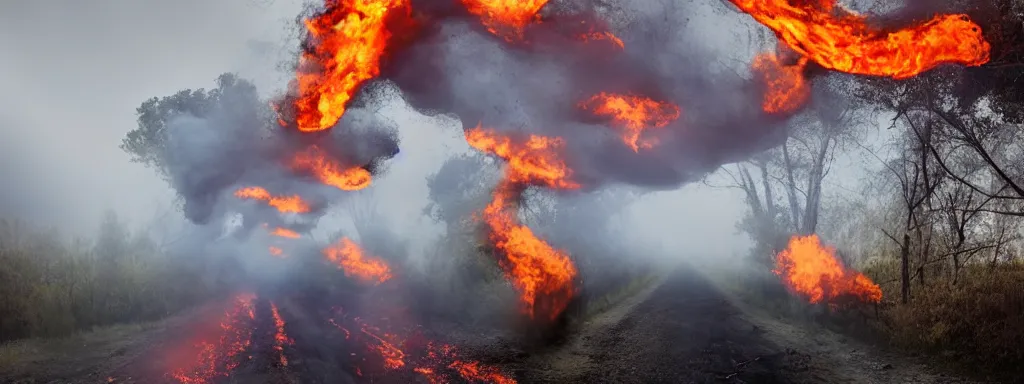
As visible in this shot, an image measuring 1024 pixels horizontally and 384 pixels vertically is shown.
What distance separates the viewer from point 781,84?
14477 millimetres

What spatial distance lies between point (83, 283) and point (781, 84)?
26.9 meters

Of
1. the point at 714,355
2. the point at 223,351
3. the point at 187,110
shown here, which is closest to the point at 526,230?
the point at 714,355

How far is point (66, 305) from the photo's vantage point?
703 inches

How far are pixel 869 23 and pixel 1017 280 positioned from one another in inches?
428

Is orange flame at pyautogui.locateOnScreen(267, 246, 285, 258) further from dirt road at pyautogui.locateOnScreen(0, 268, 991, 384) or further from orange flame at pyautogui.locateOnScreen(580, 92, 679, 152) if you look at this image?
orange flame at pyautogui.locateOnScreen(580, 92, 679, 152)

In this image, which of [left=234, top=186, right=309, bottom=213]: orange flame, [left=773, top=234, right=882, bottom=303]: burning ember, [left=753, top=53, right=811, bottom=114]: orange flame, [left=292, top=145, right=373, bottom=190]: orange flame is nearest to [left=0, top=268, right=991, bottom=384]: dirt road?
[left=773, top=234, right=882, bottom=303]: burning ember

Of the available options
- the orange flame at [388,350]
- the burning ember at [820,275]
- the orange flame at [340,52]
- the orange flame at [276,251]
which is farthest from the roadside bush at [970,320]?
the orange flame at [276,251]

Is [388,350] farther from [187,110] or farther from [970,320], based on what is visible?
[187,110]

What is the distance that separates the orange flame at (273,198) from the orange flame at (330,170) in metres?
8.74

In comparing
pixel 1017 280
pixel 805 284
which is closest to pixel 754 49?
pixel 805 284

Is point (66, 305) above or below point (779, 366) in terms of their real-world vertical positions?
above

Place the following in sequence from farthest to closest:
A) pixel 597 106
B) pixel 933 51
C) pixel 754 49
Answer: pixel 754 49 → pixel 597 106 → pixel 933 51

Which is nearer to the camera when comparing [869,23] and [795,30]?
[869,23]

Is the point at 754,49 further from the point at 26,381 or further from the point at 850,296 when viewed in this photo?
the point at 26,381
